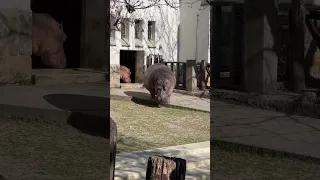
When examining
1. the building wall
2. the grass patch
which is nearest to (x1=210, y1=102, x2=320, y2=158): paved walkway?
the building wall

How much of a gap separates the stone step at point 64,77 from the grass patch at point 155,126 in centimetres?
255

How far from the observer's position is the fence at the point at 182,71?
294 cm

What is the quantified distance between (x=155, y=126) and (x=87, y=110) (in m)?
3.76

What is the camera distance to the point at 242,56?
0.88m

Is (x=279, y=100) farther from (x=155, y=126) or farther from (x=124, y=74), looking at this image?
(x=155, y=126)

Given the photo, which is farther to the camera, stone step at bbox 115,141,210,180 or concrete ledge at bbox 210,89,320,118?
stone step at bbox 115,141,210,180

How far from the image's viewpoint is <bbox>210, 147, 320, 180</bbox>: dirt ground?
2.97 ft

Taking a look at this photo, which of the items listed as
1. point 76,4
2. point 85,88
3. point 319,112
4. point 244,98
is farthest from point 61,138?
point 319,112

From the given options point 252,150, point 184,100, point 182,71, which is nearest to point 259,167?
point 252,150

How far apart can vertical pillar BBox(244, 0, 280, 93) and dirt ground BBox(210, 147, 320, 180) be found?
15 centimetres

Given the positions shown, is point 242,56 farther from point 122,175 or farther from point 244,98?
point 122,175

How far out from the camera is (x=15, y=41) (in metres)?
0.94

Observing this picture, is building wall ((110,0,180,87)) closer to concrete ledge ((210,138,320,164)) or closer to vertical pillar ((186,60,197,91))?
vertical pillar ((186,60,197,91))

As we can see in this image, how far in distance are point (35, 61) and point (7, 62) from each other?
0.07m
